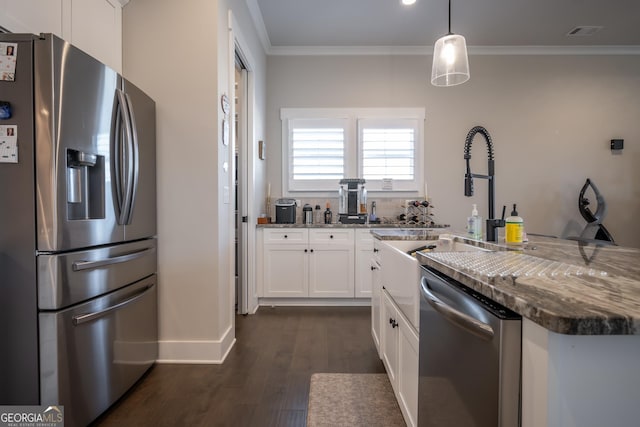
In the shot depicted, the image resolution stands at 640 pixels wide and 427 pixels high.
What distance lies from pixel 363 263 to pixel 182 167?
2050 mm

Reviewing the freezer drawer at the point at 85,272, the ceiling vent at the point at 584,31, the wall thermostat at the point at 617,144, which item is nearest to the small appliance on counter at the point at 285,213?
the freezer drawer at the point at 85,272

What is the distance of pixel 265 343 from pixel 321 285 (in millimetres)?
1057

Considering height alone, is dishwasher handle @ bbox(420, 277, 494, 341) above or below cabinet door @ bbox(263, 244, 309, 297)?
above

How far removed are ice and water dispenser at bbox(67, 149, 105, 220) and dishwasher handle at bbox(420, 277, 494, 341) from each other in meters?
1.55

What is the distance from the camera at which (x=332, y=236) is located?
3.42 meters

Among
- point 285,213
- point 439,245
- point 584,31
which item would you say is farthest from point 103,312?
point 584,31

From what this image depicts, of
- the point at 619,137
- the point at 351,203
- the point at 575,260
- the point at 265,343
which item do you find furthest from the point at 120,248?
the point at 619,137

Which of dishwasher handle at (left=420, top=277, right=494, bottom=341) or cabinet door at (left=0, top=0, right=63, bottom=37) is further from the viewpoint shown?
cabinet door at (left=0, top=0, right=63, bottom=37)

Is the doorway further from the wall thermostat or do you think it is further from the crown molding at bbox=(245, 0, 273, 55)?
the wall thermostat

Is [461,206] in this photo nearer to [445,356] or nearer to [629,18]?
[629,18]

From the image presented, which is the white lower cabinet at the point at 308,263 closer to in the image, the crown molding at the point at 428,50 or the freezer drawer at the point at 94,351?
the freezer drawer at the point at 94,351

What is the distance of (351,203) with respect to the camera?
364cm

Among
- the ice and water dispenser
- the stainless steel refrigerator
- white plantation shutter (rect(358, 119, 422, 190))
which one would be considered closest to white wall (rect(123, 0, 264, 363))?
the stainless steel refrigerator

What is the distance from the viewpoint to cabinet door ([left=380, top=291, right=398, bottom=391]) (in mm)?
1642
